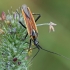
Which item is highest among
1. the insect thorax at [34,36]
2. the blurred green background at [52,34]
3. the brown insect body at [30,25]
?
the brown insect body at [30,25]

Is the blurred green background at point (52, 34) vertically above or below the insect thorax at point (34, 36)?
below

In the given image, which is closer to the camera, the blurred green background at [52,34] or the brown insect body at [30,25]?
the brown insect body at [30,25]

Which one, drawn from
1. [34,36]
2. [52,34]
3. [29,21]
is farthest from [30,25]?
[52,34]

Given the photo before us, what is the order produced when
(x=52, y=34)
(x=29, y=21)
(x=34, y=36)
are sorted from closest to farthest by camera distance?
(x=34, y=36), (x=29, y=21), (x=52, y=34)

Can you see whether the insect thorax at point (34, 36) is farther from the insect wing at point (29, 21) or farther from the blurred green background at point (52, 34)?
the blurred green background at point (52, 34)

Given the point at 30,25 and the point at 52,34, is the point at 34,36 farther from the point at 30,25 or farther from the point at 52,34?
the point at 52,34

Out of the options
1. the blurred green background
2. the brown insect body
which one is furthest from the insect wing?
the blurred green background

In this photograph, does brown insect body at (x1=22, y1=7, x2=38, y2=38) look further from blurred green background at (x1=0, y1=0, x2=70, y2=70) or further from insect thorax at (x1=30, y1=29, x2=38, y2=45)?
blurred green background at (x1=0, y1=0, x2=70, y2=70)

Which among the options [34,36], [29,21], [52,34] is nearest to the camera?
[34,36]

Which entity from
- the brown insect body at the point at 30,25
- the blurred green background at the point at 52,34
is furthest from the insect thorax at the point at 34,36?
the blurred green background at the point at 52,34
